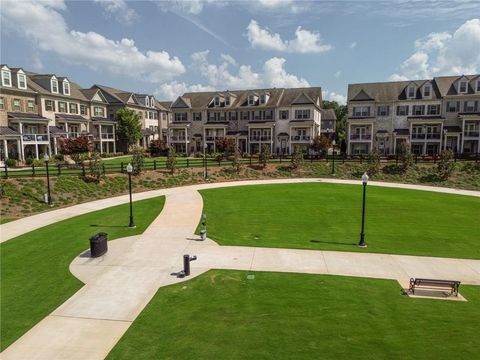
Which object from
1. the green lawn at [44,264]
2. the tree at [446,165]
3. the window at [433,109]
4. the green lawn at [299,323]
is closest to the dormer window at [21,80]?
the green lawn at [44,264]

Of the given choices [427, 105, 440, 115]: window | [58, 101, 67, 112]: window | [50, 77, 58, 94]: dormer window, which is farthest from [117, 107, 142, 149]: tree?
[427, 105, 440, 115]: window

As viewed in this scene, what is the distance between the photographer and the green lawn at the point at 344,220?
17.3 meters

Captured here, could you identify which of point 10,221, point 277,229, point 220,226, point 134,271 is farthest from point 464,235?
point 10,221

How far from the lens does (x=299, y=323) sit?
31.9ft

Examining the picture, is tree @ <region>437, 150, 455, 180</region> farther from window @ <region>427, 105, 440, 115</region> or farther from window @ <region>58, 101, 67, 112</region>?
window @ <region>58, 101, 67, 112</region>

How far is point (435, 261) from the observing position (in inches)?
589

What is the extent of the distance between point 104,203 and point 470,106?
2100 inches

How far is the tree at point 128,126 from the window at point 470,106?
53.1m

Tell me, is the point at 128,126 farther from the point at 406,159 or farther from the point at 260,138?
the point at 406,159

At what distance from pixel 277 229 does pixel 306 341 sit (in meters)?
11.1

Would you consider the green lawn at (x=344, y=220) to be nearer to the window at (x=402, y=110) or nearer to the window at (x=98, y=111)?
the window at (x=402, y=110)

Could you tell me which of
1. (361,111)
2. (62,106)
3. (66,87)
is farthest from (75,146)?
(361,111)

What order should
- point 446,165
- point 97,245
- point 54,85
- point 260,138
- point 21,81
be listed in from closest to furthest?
1. point 97,245
2. point 446,165
3. point 21,81
4. point 54,85
5. point 260,138

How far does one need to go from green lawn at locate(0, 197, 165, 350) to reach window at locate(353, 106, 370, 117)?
4338 cm
